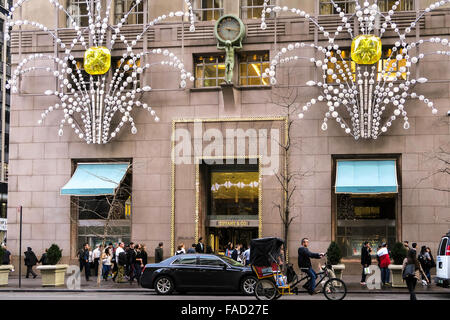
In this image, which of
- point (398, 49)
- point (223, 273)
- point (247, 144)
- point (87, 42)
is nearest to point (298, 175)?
point (247, 144)

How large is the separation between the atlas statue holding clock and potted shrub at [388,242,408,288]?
10.6 m

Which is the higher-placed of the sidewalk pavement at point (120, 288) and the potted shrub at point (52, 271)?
the potted shrub at point (52, 271)

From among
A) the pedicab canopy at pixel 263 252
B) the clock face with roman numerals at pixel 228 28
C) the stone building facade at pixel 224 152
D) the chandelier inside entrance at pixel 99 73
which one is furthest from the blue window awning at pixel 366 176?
the pedicab canopy at pixel 263 252

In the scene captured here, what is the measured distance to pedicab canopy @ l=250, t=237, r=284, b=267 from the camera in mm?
19469

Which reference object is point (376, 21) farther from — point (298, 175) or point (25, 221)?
point (25, 221)

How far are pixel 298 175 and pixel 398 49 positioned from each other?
730 centimetres

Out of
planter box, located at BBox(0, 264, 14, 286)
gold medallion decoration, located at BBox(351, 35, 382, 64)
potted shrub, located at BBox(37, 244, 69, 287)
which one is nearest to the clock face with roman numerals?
gold medallion decoration, located at BBox(351, 35, 382, 64)

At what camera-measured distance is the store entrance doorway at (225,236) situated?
107 feet

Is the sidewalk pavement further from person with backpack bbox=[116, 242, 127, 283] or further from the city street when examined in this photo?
the city street

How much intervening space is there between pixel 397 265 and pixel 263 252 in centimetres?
849

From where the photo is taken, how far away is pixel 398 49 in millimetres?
31141

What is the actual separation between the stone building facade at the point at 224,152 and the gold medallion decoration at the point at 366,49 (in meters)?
1.78

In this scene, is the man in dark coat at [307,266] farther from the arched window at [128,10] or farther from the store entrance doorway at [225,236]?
the arched window at [128,10]

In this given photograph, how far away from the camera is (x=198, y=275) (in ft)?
72.7
